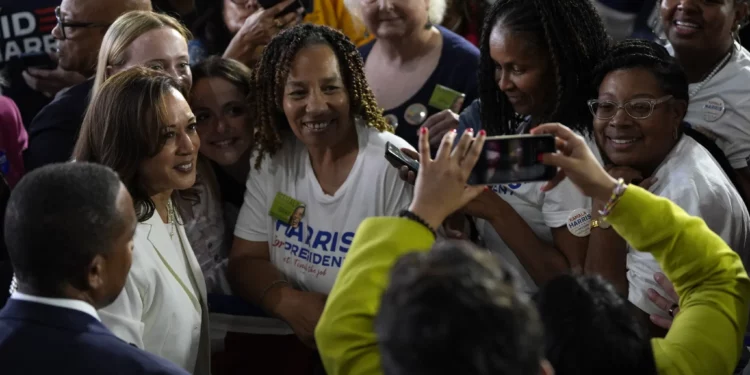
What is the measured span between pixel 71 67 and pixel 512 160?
209 centimetres

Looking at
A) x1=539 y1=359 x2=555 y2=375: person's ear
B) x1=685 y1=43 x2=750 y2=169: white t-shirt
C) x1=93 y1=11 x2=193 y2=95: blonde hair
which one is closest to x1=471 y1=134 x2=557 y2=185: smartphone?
x1=539 y1=359 x2=555 y2=375: person's ear

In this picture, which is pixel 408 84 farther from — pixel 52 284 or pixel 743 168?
→ pixel 52 284

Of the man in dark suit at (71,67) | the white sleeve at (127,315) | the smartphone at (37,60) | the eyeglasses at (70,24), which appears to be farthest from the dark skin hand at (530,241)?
the smartphone at (37,60)

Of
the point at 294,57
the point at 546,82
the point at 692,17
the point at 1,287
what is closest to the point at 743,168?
the point at 692,17

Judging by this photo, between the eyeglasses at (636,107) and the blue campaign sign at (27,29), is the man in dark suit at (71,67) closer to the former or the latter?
the blue campaign sign at (27,29)

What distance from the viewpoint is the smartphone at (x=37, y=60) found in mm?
3713

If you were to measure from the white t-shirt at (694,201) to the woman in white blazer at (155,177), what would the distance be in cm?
116

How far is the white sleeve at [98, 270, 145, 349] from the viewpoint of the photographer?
Result: 2.07 meters

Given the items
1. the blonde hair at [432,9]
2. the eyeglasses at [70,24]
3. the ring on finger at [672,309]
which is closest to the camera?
the ring on finger at [672,309]

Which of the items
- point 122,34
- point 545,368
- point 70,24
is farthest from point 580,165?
point 70,24

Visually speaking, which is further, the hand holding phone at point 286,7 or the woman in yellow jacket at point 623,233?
the hand holding phone at point 286,7

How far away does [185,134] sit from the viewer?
2420 millimetres

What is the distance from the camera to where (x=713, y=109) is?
2930mm

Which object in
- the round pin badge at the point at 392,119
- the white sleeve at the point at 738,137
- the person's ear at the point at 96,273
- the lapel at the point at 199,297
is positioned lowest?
the lapel at the point at 199,297
